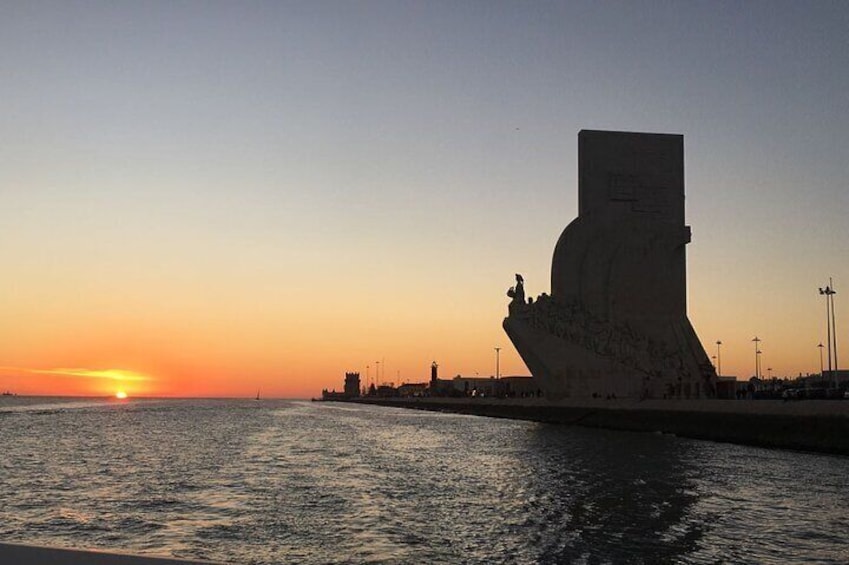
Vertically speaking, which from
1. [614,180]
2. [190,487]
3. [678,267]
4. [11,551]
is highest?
[614,180]

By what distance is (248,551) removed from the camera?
9594 millimetres

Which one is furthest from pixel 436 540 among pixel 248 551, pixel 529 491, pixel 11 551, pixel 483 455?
pixel 483 455

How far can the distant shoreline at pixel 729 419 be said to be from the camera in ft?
78.7

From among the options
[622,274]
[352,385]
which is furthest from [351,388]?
[622,274]

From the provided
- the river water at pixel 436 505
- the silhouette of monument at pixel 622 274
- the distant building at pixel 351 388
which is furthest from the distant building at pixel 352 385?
the river water at pixel 436 505

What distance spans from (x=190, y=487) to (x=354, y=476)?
11.4 feet

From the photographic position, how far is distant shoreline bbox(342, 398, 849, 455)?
78.7 feet

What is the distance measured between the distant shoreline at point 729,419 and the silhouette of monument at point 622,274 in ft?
16.8

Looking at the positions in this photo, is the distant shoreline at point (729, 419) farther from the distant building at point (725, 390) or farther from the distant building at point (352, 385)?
the distant building at point (352, 385)

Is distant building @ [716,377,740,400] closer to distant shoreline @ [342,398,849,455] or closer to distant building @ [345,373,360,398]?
distant shoreline @ [342,398,849,455]

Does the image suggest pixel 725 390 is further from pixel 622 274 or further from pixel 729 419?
pixel 729 419

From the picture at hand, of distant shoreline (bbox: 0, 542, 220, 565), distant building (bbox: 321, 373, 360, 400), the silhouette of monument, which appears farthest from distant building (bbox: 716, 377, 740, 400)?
distant building (bbox: 321, 373, 360, 400)

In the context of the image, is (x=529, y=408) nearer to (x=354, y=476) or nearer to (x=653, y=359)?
(x=653, y=359)

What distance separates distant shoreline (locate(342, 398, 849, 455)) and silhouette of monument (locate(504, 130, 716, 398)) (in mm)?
5123
